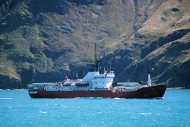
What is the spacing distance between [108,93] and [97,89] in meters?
3.11

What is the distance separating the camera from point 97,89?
137750 millimetres

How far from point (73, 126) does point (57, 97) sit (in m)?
70.6

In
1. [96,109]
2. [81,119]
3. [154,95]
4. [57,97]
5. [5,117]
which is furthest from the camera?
[57,97]

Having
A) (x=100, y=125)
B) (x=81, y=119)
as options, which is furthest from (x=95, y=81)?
(x=100, y=125)

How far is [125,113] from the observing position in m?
94.0

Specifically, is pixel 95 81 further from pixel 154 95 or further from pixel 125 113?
pixel 125 113

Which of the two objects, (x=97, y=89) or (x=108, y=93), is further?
(x=97, y=89)

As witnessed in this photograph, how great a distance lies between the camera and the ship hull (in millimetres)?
132500

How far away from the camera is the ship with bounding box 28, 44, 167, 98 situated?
439 ft

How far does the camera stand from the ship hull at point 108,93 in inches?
5217

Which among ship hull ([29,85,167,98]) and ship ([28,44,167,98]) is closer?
ship hull ([29,85,167,98])

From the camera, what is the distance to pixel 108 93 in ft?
450

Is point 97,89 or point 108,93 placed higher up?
point 97,89

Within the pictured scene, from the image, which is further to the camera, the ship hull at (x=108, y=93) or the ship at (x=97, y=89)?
the ship at (x=97, y=89)
